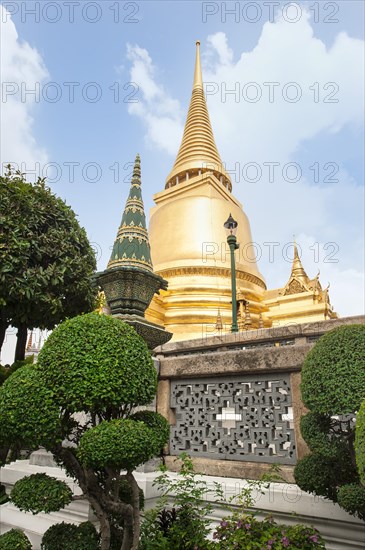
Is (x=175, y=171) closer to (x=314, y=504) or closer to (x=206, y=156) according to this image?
(x=206, y=156)

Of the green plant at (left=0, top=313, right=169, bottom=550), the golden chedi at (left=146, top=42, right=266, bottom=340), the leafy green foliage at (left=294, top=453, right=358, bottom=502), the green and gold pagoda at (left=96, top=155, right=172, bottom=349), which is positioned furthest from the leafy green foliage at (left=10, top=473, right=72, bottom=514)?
the golden chedi at (left=146, top=42, right=266, bottom=340)

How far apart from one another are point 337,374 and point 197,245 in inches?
659

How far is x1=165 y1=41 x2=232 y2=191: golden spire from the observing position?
24.1 meters

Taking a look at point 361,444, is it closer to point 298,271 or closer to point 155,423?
point 155,423

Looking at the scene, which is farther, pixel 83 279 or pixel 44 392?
pixel 83 279

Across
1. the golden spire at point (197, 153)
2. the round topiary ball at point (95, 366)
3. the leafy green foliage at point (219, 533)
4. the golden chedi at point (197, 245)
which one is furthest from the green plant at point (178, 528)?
the golden spire at point (197, 153)

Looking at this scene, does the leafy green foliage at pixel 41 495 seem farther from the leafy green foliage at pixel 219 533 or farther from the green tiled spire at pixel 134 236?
the green tiled spire at pixel 134 236

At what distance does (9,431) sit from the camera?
8.73 ft

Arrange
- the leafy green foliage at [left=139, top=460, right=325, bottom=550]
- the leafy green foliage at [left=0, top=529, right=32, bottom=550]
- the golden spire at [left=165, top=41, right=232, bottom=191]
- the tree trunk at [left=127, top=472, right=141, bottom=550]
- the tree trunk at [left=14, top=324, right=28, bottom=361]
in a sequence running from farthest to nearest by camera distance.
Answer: the golden spire at [left=165, top=41, right=232, bottom=191]
the tree trunk at [left=14, top=324, right=28, bottom=361]
the leafy green foliage at [left=0, top=529, right=32, bottom=550]
the leafy green foliage at [left=139, top=460, right=325, bottom=550]
the tree trunk at [left=127, top=472, right=141, bottom=550]

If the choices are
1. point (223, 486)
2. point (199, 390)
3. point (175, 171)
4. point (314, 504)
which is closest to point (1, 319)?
point (199, 390)

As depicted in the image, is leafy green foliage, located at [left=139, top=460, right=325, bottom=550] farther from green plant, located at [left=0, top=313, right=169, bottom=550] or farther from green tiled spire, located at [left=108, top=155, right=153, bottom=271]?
green tiled spire, located at [left=108, top=155, right=153, bottom=271]

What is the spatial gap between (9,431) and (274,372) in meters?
3.10

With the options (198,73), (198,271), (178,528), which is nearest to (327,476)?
(178,528)

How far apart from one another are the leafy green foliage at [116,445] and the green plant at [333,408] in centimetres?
143
